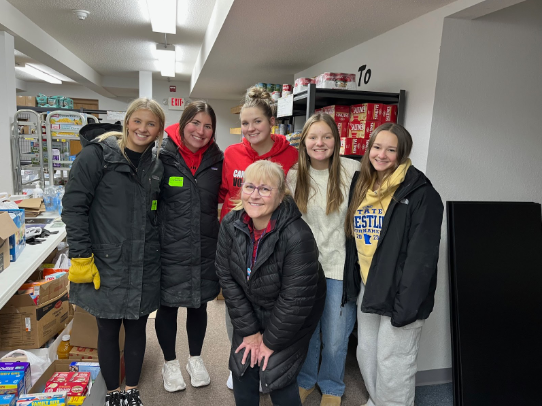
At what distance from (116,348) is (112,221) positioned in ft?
2.26

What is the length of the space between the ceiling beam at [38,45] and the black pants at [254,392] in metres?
4.49

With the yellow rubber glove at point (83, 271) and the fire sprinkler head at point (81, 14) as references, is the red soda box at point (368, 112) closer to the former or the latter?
the yellow rubber glove at point (83, 271)

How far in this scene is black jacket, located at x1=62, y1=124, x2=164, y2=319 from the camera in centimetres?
169

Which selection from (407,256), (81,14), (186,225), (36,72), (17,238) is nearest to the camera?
(407,256)

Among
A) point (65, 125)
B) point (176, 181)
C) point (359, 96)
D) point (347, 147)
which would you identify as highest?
point (359, 96)

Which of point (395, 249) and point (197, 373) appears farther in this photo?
point (197, 373)

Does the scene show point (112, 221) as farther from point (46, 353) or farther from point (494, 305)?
point (494, 305)

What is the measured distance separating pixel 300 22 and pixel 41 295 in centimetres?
238

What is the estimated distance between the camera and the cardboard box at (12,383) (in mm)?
1678

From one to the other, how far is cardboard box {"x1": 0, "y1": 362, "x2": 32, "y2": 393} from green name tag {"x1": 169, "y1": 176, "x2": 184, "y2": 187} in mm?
1136

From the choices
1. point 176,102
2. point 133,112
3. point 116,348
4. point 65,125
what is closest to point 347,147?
point 133,112

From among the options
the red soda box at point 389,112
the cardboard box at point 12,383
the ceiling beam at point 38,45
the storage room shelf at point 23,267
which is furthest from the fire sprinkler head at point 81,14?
the cardboard box at point 12,383

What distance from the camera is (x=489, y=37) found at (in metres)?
2.15

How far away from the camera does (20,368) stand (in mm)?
1798
